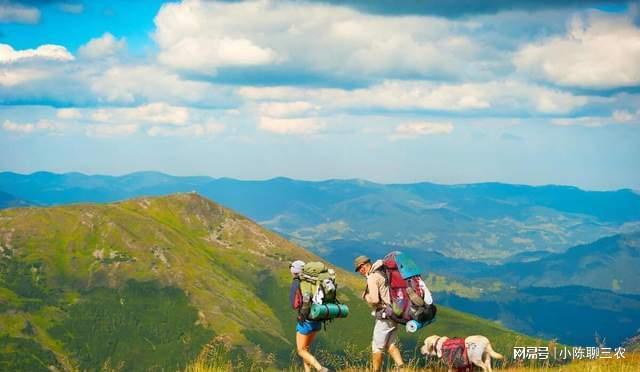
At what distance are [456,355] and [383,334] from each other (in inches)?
84.7

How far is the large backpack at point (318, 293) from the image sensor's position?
712 inches

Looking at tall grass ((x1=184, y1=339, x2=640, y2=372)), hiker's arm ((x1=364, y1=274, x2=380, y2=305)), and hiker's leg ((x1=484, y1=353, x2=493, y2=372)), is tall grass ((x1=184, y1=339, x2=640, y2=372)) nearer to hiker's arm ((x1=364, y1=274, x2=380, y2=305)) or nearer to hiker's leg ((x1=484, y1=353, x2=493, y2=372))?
hiker's leg ((x1=484, y1=353, x2=493, y2=372))

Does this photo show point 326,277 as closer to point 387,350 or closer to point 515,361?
point 387,350

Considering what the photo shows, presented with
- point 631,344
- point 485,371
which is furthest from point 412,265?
point 631,344

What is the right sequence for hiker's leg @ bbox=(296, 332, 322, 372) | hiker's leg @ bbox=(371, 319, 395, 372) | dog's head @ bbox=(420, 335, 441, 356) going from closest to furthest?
hiker's leg @ bbox=(371, 319, 395, 372) → hiker's leg @ bbox=(296, 332, 322, 372) → dog's head @ bbox=(420, 335, 441, 356)

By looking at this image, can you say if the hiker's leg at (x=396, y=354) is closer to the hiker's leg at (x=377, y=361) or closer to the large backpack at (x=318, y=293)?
the hiker's leg at (x=377, y=361)

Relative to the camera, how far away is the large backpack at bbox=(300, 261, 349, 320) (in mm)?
18078

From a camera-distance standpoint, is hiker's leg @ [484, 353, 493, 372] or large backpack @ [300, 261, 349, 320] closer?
hiker's leg @ [484, 353, 493, 372]

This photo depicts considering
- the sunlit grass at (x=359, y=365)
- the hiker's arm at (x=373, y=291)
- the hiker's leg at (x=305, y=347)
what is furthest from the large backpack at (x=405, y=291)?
the hiker's leg at (x=305, y=347)

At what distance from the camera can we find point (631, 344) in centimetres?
4056

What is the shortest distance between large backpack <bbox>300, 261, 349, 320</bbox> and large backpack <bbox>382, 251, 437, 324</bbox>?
147cm

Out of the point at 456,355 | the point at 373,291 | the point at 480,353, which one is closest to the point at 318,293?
the point at 373,291

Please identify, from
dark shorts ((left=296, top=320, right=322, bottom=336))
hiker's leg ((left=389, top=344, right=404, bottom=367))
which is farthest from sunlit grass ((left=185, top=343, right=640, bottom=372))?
dark shorts ((left=296, top=320, right=322, bottom=336))

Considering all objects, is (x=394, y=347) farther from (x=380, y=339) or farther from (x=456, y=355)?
(x=456, y=355)
